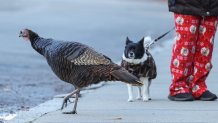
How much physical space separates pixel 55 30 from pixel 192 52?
18045mm

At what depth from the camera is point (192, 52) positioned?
34.9 feet

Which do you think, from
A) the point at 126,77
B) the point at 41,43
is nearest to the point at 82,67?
the point at 126,77

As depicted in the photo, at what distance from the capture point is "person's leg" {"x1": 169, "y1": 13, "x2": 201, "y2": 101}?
1045 cm

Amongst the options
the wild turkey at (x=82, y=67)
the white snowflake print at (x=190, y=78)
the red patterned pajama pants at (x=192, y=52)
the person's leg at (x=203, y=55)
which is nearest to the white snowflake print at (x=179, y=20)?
the red patterned pajama pants at (x=192, y=52)

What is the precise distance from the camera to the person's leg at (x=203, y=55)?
1048 cm

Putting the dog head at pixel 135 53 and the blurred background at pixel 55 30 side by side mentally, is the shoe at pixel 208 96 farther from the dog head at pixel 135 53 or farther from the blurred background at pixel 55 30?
the blurred background at pixel 55 30

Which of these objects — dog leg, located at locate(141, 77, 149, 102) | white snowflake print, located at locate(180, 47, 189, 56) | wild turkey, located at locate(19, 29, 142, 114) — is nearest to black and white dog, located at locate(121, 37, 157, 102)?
dog leg, located at locate(141, 77, 149, 102)

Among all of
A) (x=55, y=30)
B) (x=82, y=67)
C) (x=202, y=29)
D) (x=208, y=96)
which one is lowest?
(x=55, y=30)

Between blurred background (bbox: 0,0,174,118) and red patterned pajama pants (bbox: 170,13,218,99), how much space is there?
1.81 metres

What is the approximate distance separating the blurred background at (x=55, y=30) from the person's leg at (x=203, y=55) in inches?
77.7

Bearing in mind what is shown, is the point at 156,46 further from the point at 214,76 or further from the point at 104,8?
the point at 104,8

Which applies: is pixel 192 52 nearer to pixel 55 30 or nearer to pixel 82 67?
pixel 82 67

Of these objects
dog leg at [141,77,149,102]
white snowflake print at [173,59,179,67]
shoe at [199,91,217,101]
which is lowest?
shoe at [199,91,217,101]

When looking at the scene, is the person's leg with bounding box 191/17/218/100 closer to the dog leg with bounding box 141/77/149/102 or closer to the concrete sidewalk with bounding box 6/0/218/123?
→ the concrete sidewalk with bounding box 6/0/218/123
